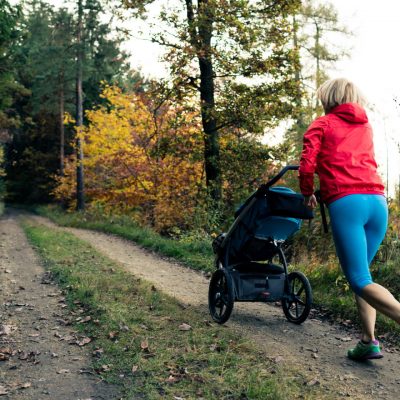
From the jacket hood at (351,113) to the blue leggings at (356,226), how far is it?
0.65 metres

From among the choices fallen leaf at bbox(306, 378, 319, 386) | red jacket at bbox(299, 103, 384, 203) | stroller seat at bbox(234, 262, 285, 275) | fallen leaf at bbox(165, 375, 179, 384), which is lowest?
fallen leaf at bbox(165, 375, 179, 384)

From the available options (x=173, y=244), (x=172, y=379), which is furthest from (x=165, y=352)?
(x=173, y=244)

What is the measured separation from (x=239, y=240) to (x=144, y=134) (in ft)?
46.9

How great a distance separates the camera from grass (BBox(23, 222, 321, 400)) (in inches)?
156

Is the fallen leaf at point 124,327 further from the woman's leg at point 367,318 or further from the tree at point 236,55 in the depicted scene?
the tree at point 236,55

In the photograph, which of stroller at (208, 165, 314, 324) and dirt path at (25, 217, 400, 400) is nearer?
dirt path at (25, 217, 400, 400)

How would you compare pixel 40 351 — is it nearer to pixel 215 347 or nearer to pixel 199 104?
pixel 215 347

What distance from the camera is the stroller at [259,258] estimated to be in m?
5.31

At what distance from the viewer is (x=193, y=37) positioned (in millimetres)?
12430

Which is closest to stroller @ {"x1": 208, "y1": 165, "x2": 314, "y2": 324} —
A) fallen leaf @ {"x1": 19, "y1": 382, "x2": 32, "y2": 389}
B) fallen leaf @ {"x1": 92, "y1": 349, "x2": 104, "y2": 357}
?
fallen leaf @ {"x1": 92, "y1": 349, "x2": 104, "y2": 357}

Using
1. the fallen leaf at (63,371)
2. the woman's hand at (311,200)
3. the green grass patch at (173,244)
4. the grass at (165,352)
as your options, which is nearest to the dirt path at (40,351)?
the fallen leaf at (63,371)

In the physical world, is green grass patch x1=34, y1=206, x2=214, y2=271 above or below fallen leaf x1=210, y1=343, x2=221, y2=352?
below

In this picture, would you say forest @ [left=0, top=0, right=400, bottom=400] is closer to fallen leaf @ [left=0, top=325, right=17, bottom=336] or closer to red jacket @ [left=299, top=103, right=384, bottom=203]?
fallen leaf @ [left=0, top=325, right=17, bottom=336]

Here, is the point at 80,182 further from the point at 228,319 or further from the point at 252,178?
the point at 228,319
